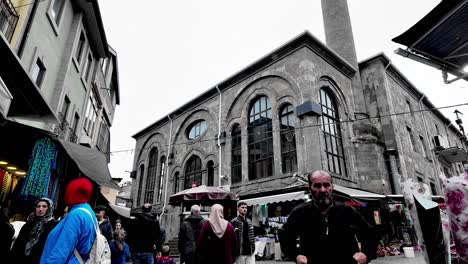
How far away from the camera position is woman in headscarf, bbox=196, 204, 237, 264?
405 cm

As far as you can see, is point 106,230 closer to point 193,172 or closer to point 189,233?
point 189,233

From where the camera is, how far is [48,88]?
330 inches

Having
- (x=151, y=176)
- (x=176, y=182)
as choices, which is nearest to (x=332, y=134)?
(x=176, y=182)

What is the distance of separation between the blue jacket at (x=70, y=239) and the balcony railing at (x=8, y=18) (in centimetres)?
614

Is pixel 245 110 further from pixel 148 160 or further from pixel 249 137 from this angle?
pixel 148 160

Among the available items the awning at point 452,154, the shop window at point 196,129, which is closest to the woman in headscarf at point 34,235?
the shop window at point 196,129

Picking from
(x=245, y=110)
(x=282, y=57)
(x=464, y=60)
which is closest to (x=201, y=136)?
(x=245, y=110)

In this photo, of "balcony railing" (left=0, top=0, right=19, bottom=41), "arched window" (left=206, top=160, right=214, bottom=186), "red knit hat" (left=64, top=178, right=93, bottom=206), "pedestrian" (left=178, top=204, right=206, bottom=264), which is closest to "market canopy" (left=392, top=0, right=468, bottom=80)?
"red knit hat" (left=64, top=178, right=93, bottom=206)

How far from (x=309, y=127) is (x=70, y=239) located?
36.5ft

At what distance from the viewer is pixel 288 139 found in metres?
13.2

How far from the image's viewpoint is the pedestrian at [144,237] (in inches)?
211

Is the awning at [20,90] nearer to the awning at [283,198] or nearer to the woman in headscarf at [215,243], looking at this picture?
the woman in headscarf at [215,243]

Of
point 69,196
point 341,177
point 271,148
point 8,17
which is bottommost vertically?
point 69,196

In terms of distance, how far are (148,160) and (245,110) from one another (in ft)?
39.8
